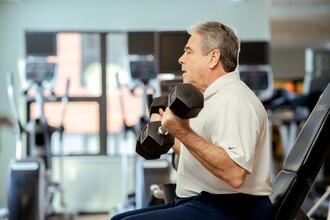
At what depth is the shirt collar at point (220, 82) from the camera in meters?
2.42

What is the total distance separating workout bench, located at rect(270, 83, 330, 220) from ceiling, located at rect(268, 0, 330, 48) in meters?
6.87

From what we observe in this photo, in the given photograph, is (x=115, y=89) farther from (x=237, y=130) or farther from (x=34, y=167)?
(x=237, y=130)

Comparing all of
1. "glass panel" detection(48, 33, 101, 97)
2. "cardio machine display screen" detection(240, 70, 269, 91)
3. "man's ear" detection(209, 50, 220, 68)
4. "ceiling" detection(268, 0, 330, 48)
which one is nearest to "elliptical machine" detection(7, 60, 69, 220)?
"glass panel" detection(48, 33, 101, 97)

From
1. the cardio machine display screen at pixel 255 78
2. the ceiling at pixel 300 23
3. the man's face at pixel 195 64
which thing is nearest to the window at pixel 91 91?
the cardio machine display screen at pixel 255 78

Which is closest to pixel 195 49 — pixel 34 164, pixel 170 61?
pixel 170 61

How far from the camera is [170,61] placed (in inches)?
203

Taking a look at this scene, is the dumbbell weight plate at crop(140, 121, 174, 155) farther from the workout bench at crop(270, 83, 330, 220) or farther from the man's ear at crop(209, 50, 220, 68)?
the workout bench at crop(270, 83, 330, 220)

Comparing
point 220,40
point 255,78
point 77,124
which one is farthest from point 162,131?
point 77,124

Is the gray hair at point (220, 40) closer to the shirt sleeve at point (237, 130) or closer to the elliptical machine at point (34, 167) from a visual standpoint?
the shirt sleeve at point (237, 130)

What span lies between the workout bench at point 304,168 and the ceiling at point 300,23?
6871 mm

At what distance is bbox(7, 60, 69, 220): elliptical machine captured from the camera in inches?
227

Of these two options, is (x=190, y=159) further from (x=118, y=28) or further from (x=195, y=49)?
(x=118, y=28)

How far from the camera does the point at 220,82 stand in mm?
2424

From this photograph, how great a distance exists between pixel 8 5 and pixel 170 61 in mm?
3479
